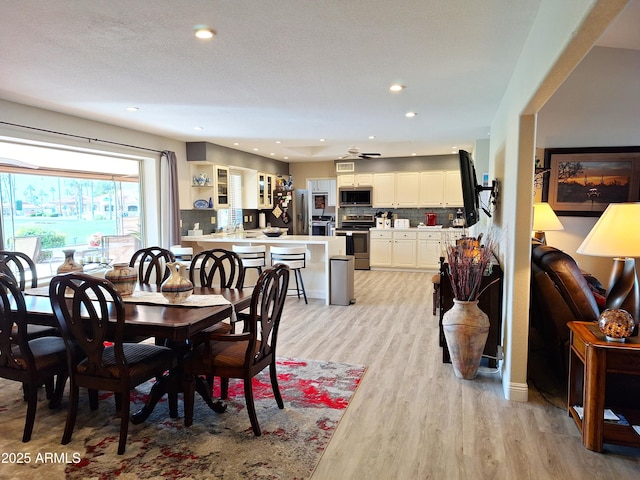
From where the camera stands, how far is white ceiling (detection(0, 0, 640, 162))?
89.0 inches

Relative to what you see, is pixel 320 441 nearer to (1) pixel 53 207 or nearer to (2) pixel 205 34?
(2) pixel 205 34

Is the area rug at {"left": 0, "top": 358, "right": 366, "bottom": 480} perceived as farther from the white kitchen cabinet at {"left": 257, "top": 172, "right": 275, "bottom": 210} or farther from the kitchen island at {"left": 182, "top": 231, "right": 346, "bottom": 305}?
the white kitchen cabinet at {"left": 257, "top": 172, "right": 275, "bottom": 210}

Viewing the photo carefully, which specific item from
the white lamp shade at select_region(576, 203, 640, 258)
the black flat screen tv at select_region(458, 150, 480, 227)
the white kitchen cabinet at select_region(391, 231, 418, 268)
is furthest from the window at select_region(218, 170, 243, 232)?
the white lamp shade at select_region(576, 203, 640, 258)

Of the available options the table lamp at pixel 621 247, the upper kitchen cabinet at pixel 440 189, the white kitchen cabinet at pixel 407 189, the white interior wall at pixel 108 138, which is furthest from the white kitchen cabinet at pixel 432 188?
the table lamp at pixel 621 247

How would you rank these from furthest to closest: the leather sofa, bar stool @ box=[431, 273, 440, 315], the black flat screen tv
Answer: bar stool @ box=[431, 273, 440, 315], the black flat screen tv, the leather sofa

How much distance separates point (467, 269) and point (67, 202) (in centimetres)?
486

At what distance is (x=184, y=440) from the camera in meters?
2.46

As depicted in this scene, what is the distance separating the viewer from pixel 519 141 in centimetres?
282

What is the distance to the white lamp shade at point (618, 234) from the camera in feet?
8.13

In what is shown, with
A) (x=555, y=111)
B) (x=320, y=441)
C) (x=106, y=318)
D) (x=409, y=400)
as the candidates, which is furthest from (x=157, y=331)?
(x=555, y=111)

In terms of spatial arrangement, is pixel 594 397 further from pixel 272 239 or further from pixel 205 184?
pixel 205 184

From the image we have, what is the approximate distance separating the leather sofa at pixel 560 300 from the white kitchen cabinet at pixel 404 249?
A: 5.40 meters

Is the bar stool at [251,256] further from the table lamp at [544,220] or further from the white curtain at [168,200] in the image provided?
the table lamp at [544,220]

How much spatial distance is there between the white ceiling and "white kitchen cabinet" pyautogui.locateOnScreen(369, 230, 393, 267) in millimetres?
3846
